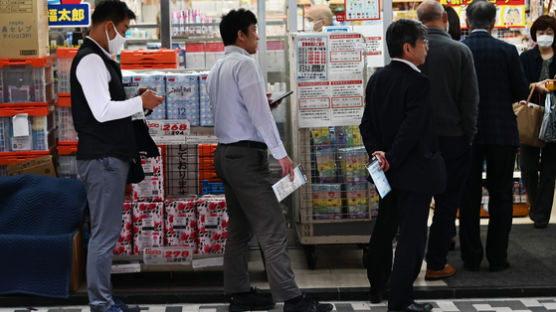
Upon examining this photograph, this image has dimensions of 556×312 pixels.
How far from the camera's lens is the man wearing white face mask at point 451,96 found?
504 centimetres

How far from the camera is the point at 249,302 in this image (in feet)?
16.0

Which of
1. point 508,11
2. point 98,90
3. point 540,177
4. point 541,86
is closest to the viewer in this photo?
point 98,90

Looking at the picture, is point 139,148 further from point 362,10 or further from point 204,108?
point 362,10

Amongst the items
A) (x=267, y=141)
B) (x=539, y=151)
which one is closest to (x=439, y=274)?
(x=267, y=141)

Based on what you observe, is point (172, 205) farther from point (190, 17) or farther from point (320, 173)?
point (190, 17)

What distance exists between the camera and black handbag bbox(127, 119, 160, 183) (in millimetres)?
4632

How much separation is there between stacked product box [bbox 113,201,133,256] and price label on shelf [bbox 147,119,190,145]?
0.47 m

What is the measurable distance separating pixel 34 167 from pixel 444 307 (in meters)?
2.84

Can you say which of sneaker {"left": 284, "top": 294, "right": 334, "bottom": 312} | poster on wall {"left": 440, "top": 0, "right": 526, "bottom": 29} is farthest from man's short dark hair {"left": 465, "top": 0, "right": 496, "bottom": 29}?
poster on wall {"left": 440, "top": 0, "right": 526, "bottom": 29}

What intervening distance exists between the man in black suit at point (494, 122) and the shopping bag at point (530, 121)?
1.39 m

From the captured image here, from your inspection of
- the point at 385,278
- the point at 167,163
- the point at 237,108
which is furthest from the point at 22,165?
the point at 385,278

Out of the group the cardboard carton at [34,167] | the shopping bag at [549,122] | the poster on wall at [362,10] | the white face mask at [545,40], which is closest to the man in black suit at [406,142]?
the poster on wall at [362,10]

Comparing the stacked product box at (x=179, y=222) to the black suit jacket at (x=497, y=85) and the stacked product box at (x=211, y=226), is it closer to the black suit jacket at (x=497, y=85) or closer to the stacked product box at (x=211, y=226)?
the stacked product box at (x=211, y=226)

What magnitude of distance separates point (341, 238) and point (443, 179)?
1.31 m
